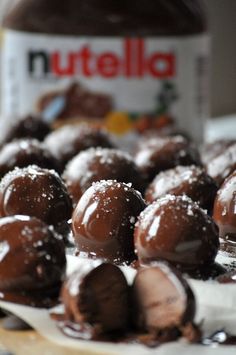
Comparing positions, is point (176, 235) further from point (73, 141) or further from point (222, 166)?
point (73, 141)

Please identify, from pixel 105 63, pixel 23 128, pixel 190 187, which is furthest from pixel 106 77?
pixel 190 187

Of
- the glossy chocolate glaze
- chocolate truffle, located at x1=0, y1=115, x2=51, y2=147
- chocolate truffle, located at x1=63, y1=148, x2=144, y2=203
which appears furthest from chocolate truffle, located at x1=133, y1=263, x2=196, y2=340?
chocolate truffle, located at x1=0, y1=115, x2=51, y2=147

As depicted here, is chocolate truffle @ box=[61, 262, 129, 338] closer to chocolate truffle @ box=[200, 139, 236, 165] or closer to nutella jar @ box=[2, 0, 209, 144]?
chocolate truffle @ box=[200, 139, 236, 165]

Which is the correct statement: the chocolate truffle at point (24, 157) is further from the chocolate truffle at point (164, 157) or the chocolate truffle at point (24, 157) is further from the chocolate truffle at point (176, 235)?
the chocolate truffle at point (176, 235)

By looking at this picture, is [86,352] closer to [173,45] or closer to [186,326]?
[186,326]

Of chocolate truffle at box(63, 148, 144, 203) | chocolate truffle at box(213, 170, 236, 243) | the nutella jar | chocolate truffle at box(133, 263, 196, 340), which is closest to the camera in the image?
chocolate truffle at box(133, 263, 196, 340)

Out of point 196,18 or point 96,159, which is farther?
point 196,18

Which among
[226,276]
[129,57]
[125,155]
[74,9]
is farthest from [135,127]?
[226,276]
